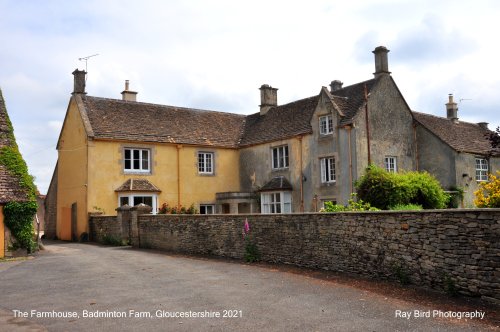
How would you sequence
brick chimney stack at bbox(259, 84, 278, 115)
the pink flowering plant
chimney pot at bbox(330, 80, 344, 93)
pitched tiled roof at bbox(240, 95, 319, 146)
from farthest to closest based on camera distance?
brick chimney stack at bbox(259, 84, 278, 115)
chimney pot at bbox(330, 80, 344, 93)
pitched tiled roof at bbox(240, 95, 319, 146)
the pink flowering plant

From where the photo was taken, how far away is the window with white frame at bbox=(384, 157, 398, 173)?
28938mm

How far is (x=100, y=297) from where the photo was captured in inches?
433

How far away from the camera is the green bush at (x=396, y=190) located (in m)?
22.9

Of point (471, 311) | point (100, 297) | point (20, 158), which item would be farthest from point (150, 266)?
point (471, 311)

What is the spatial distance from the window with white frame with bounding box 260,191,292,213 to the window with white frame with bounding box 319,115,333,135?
4322 millimetres

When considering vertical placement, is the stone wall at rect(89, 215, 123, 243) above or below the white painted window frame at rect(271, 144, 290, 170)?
below

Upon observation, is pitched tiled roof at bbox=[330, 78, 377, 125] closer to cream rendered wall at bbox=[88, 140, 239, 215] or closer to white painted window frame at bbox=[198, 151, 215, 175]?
cream rendered wall at bbox=[88, 140, 239, 215]

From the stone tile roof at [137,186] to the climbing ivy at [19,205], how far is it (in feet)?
27.7

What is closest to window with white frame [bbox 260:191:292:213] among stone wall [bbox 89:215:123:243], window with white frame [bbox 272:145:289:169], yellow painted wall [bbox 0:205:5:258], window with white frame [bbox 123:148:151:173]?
window with white frame [bbox 272:145:289:169]

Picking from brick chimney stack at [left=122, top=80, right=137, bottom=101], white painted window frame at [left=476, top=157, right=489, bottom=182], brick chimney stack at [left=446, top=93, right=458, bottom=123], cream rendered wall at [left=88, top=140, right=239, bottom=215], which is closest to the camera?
cream rendered wall at [left=88, top=140, right=239, bottom=215]

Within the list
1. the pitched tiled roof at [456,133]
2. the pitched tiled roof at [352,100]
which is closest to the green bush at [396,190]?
the pitched tiled roof at [352,100]

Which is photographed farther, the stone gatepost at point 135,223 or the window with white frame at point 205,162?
the window with white frame at point 205,162

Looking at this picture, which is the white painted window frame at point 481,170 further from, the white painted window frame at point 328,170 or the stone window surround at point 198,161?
the stone window surround at point 198,161

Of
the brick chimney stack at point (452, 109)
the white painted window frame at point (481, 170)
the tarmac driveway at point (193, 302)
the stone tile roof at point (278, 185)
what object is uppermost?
the brick chimney stack at point (452, 109)
